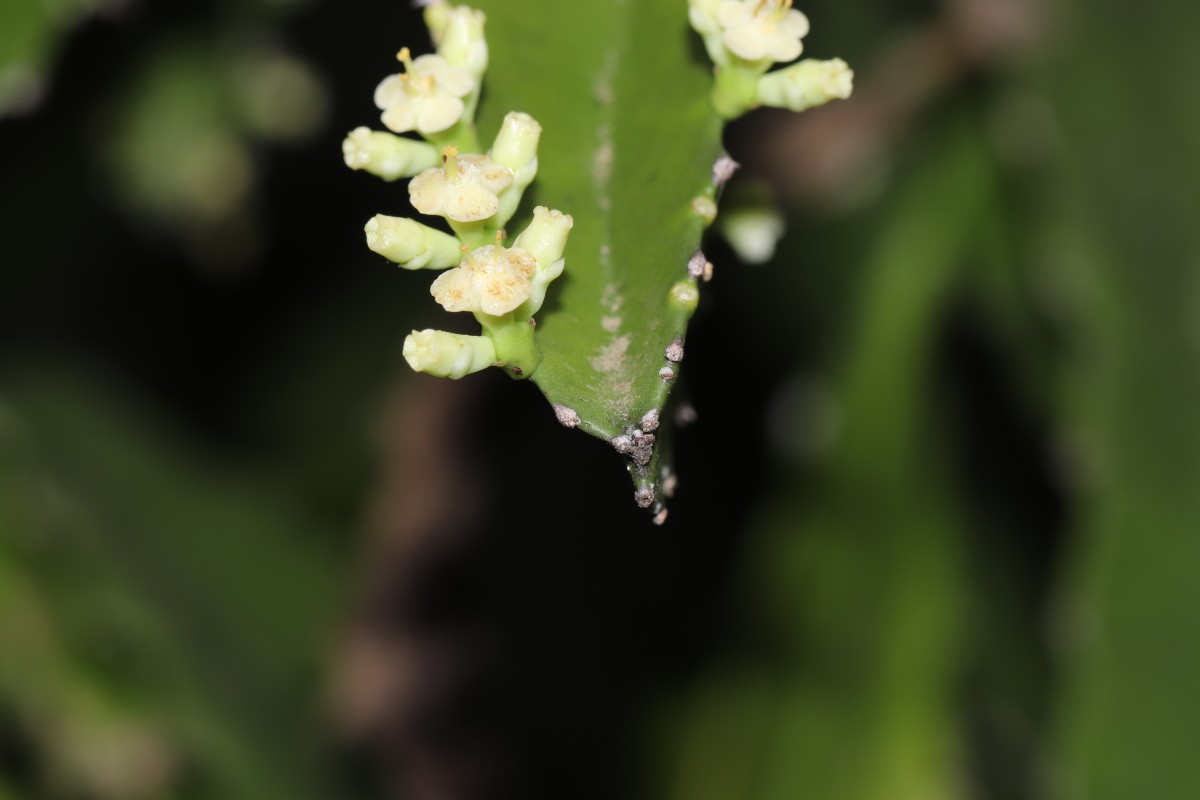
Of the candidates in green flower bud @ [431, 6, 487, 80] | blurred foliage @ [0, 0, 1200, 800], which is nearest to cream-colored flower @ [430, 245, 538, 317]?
green flower bud @ [431, 6, 487, 80]

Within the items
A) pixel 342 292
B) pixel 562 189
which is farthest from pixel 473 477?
pixel 562 189

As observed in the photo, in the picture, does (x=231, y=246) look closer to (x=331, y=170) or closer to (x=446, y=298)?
(x=331, y=170)

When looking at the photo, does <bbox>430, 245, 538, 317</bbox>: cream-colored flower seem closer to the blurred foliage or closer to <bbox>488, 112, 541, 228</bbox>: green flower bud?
<bbox>488, 112, 541, 228</bbox>: green flower bud

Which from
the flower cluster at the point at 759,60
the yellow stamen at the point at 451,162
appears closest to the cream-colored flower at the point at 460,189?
the yellow stamen at the point at 451,162

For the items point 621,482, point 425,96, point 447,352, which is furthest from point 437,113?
point 621,482

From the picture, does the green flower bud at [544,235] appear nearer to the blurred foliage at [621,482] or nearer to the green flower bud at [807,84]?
the green flower bud at [807,84]
